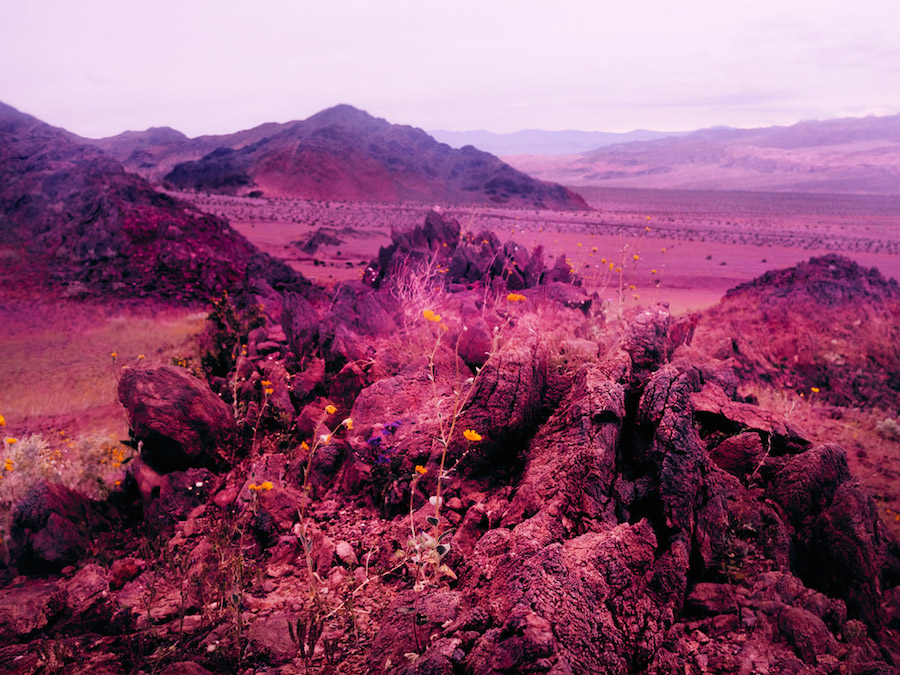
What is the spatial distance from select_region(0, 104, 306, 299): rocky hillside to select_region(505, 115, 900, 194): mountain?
80.1 metres

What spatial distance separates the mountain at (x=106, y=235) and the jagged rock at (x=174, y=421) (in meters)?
8.40

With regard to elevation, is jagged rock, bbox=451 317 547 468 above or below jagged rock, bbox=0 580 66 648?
above

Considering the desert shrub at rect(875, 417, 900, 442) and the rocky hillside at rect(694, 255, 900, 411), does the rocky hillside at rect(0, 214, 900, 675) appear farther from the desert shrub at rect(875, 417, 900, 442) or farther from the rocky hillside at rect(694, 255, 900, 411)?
the rocky hillside at rect(694, 255, 900, 411)

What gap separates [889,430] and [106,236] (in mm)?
16064

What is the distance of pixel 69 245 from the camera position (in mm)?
14273

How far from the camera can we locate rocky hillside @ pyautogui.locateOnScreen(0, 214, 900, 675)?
6.91ft

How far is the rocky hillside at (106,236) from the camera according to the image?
12.4m

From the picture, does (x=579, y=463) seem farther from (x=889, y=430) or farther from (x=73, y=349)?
(x=73, y=349)

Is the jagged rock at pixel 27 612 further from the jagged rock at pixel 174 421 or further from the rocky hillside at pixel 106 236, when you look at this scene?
the rocky hillside at pixel 106 236

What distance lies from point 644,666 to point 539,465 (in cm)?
100

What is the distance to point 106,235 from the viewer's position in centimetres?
1411

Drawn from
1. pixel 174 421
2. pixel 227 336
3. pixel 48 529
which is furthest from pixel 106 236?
pixel 48 529

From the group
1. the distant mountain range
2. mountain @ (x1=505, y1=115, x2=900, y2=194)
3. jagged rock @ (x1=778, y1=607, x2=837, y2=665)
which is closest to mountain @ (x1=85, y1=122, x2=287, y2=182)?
the distant mountain range

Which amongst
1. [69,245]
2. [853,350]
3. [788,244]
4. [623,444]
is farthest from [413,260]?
[788,244]
